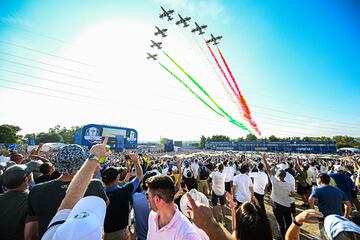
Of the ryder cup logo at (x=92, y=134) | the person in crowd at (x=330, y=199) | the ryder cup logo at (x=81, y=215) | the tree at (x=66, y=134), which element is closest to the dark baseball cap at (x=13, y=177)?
the ryder cup logo at (x=81, y=215)

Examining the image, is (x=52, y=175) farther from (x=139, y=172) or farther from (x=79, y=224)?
(x=79, y=224)

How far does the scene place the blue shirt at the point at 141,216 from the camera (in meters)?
3.21

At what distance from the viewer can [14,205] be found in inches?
94.0

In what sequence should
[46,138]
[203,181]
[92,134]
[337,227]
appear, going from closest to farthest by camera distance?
[337,227] < [203,181] < [92,134] < [46,138]

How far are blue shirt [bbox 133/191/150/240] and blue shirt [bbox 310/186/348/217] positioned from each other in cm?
409

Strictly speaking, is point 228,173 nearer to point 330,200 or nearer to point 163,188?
point 330,200

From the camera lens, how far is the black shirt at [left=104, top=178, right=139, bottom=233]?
3100mm

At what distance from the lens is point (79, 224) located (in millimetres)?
845

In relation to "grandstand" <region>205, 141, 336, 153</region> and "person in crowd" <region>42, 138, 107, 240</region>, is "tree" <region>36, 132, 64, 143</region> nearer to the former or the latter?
"grandstand" <region>205, 141, 336, 153</region>

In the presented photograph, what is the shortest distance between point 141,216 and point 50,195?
1.77 m

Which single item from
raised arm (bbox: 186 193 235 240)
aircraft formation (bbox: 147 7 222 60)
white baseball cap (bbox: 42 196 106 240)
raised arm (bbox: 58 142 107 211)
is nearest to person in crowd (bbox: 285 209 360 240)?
raised arm (bbox: 186 193 235 240)

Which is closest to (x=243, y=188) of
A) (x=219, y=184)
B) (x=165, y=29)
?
(x=219, y=184)

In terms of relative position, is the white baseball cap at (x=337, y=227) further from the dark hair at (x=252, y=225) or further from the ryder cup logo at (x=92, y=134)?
the ryder cup logo at (x=92, y=134)

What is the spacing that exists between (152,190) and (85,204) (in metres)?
1.14
